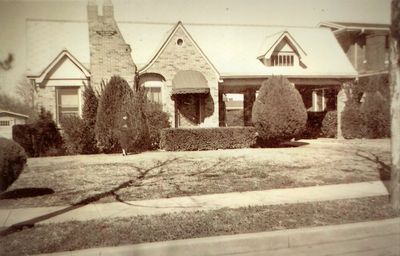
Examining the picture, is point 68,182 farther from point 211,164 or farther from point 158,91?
point 158,91

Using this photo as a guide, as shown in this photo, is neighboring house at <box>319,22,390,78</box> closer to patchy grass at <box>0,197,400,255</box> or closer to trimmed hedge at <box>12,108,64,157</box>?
patchy grass at <box>0,197,400,255</box>

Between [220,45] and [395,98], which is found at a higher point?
[220,45]

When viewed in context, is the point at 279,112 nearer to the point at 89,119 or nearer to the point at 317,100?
the point at 89,119

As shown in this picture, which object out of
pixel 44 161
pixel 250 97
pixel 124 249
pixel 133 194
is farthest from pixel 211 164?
pixel 250 97

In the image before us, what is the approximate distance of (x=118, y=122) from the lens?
46.7ft

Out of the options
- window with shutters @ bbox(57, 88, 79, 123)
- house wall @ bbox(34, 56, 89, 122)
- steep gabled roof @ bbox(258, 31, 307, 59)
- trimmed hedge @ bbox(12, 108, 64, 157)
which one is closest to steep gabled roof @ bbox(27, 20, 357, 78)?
steep gabled roof @ bbox(258, 31, 307, 59)

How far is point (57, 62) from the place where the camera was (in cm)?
1692

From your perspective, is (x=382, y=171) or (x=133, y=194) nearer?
(x=133, y=194)

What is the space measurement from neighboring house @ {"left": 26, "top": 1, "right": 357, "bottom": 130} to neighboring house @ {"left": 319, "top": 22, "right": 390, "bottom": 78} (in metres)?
0.59

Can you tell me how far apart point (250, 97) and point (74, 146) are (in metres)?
12.1

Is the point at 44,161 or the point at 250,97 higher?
the point at 250,97

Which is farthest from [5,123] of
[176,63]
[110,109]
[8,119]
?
[176,63]

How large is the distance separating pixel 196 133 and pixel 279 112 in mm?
3399

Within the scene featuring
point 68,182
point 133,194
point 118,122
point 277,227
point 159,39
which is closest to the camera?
point 277,227
